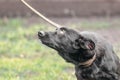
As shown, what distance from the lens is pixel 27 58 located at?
32.8ft

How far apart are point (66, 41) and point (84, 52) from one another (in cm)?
25

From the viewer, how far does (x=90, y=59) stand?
21.4ft

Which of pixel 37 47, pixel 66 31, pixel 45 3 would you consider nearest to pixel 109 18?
pixel 45 3

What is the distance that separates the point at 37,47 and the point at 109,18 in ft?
11.8

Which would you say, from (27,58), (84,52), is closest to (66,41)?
(84,52)

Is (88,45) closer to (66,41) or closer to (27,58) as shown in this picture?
(66,41)

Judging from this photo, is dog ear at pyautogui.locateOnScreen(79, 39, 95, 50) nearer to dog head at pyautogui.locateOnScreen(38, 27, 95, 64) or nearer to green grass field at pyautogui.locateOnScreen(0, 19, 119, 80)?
dog head at pyautogui.locateOnScreen(38, 27, 95, 64)

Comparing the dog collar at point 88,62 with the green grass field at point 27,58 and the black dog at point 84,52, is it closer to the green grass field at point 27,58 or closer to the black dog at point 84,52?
the black dog at point 84,52

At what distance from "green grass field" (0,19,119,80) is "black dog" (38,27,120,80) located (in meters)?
1.84

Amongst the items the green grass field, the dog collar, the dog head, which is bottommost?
the green grass field

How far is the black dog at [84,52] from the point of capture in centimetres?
647

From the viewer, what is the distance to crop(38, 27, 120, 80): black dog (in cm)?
647

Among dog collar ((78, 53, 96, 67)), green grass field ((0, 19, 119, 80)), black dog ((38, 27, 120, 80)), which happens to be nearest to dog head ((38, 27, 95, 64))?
black dog ((38, 27, 120, 80))

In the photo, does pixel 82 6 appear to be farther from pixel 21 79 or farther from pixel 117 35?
pixel 21 79
